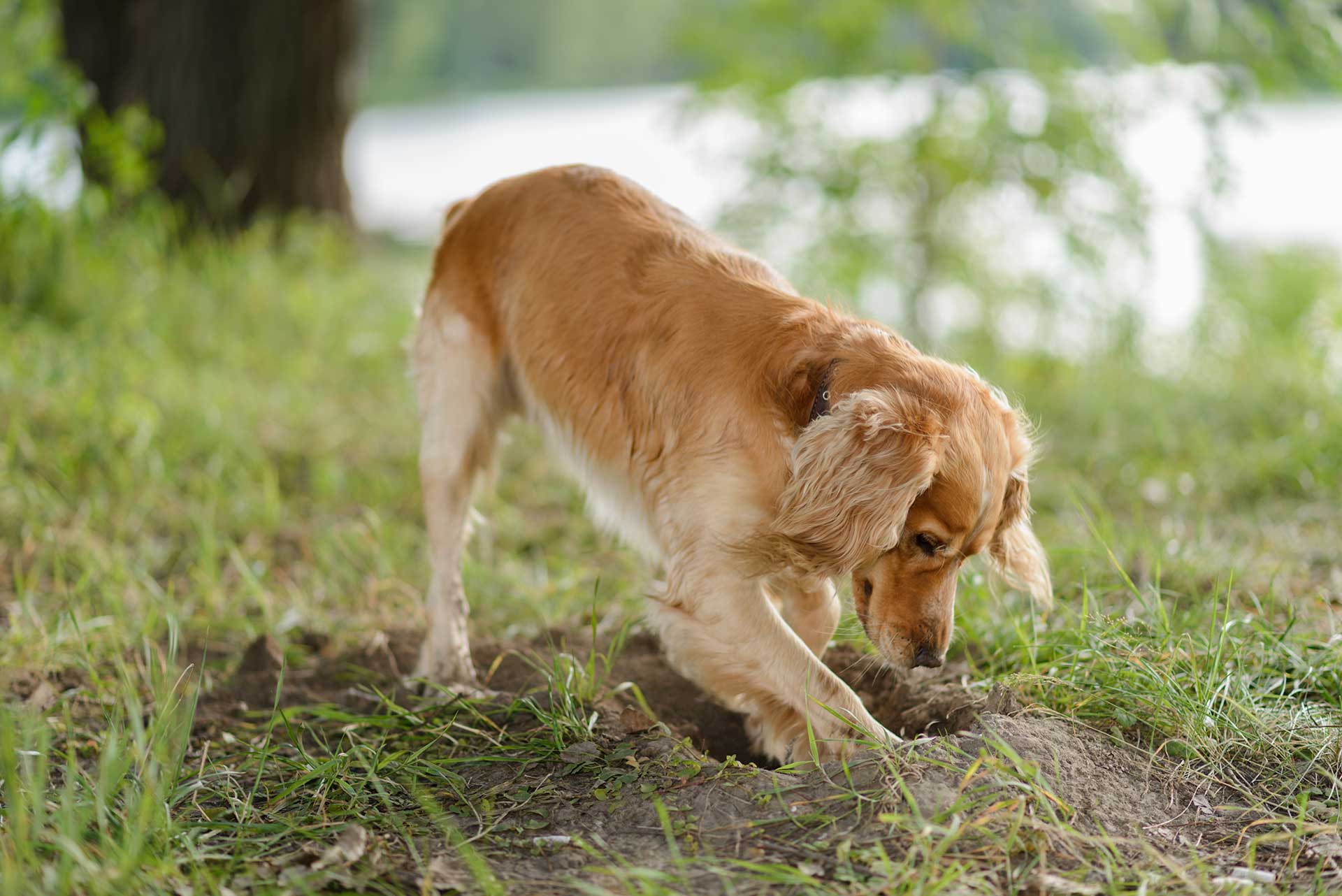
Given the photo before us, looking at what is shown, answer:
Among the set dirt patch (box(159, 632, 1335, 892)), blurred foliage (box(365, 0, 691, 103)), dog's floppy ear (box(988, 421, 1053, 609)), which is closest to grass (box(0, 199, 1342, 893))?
dirt patch (box(159, 632, 1335, 892))

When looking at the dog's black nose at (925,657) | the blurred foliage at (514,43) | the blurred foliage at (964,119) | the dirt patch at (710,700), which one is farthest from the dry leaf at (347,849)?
the blurred foliage at (514,43)

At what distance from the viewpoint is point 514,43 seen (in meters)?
17.8

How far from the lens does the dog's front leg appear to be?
2789mm

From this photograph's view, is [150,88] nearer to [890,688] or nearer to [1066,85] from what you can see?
[1066,85]

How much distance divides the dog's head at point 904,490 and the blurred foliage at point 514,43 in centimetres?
1424

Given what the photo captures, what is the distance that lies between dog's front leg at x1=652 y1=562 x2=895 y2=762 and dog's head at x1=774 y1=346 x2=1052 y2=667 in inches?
6.7

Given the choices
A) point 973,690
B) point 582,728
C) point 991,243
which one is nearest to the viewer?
point 582,728

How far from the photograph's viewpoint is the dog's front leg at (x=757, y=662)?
2.79 meters

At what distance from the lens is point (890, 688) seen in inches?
130

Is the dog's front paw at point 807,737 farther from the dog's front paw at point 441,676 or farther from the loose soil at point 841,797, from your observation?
the dog's front paw at point 441,676

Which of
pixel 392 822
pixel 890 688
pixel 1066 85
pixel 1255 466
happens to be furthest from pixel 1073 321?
pixel 392 822

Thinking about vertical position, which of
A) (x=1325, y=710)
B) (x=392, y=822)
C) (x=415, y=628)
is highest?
(x=1325, y=710)

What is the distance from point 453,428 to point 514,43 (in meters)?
15.4

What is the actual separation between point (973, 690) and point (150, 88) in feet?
21.6
